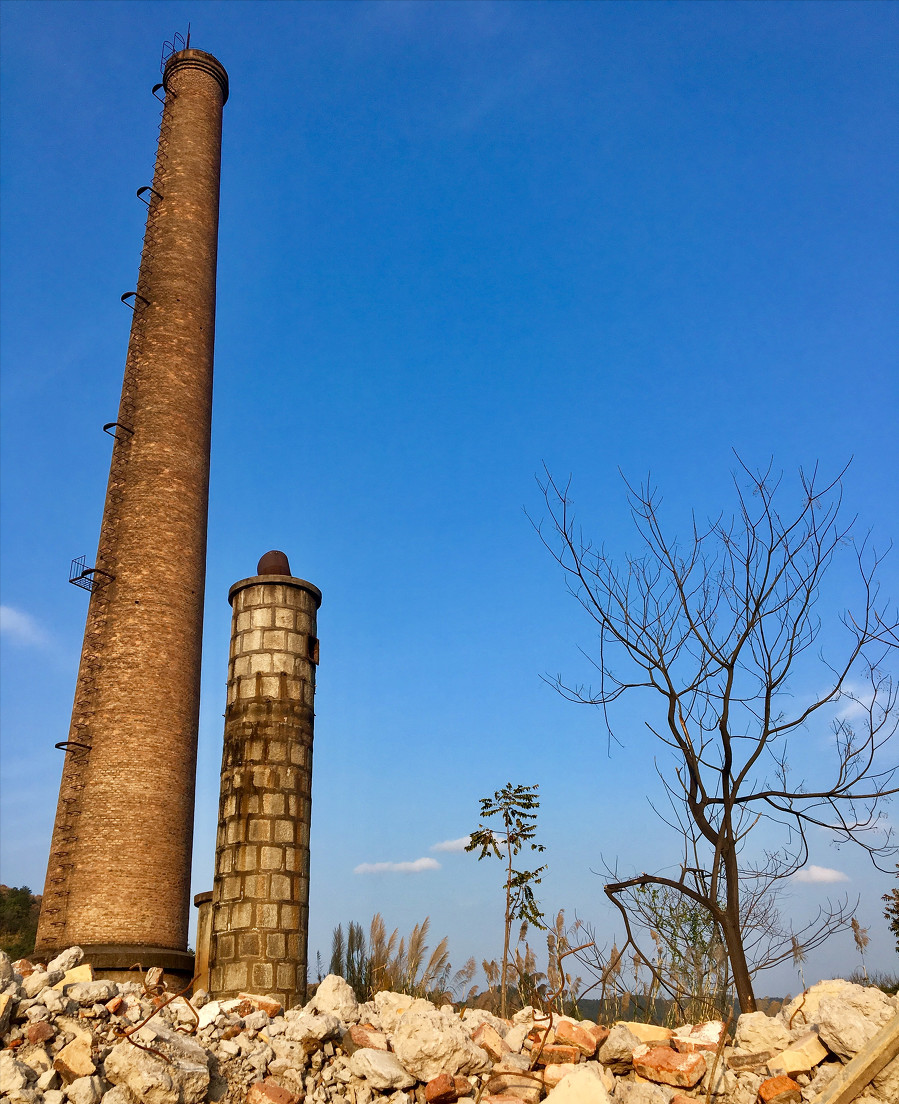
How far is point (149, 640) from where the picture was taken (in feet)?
55.8

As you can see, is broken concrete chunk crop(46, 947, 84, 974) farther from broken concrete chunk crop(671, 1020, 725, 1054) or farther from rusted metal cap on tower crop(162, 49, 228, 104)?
rusted metal cap on tower crop(162, 49, 228, 104)

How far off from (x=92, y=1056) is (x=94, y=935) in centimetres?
1003

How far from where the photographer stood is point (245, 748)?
9.58 metres

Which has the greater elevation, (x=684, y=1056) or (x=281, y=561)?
(x=281, y=561)

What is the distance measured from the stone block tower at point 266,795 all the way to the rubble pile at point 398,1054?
1722mm

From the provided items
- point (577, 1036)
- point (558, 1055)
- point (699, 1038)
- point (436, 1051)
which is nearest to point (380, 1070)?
point (436, 1051)

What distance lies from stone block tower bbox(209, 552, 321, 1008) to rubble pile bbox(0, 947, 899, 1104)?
172cm

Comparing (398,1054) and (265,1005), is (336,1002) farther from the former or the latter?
(398,1054)

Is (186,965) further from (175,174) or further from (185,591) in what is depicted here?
(175,174)

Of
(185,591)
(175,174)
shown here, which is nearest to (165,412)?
(185,591)

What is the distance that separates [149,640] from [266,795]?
851 centimetres

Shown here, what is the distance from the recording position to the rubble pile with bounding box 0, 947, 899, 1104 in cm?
570

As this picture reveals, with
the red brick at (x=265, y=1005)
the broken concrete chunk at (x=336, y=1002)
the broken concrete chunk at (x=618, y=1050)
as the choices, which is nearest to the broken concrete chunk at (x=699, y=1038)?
the broken concrete chunk at (x=618, y=1050)

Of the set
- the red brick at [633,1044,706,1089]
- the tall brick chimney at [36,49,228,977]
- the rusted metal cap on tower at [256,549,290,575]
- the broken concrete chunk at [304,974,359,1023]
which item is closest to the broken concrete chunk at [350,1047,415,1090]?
the broken concrete chunk at [304,974,359,1023]
